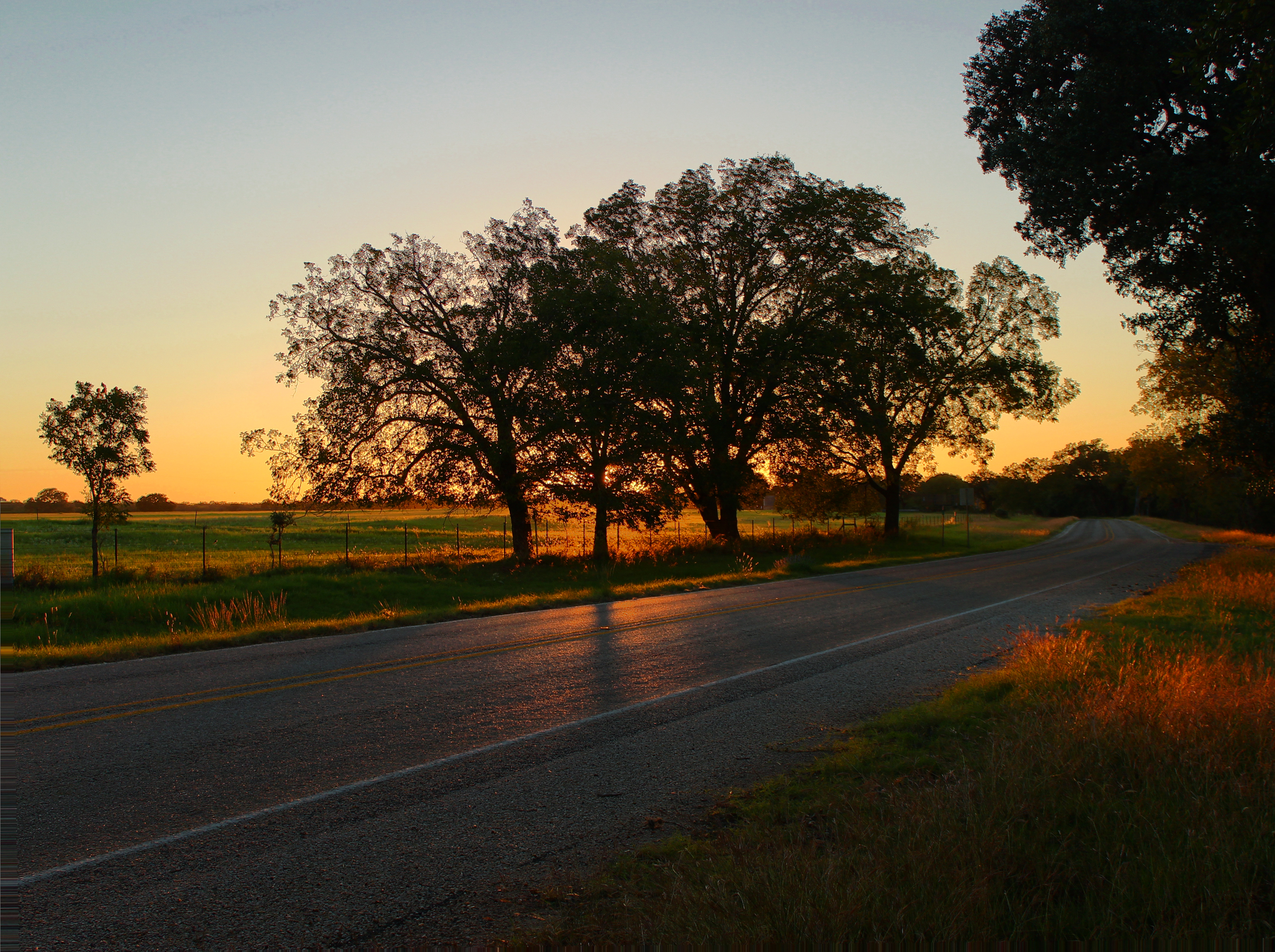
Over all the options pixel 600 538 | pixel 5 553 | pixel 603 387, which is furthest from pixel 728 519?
pixel 5 553

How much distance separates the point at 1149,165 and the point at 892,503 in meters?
31.7

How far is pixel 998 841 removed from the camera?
4016mm

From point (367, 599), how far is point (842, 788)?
1684 centimetres

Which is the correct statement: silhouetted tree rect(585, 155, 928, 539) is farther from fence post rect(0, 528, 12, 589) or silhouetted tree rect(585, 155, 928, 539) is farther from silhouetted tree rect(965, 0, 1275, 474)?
fence post rect(0, 528, 12, 589)

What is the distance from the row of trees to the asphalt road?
16180mm

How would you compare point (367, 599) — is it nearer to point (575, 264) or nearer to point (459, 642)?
point (459, 642)

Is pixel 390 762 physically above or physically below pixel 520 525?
below

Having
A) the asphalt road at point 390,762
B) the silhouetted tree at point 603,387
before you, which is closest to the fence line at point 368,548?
the silhouetted tree at point 603,387

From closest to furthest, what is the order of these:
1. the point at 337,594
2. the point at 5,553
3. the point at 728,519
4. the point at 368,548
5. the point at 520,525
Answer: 1. the point at 5,553
2. the point at 337,594
3. the point at 520,525
4. the point at 728,519
5. the point at 368,548

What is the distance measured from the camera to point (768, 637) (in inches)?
486

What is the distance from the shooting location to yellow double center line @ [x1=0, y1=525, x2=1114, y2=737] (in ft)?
24.0

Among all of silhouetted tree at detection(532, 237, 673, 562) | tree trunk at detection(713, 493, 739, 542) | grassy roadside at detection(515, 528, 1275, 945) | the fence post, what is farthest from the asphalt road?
tree trunk at detection(713, 493, 739, 542)

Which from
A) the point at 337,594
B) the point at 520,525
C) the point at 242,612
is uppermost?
the point at 520,525

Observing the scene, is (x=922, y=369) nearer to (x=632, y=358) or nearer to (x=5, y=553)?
(x=632, y=358)
